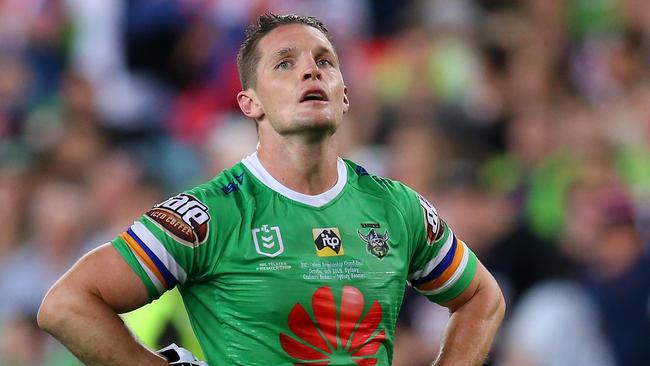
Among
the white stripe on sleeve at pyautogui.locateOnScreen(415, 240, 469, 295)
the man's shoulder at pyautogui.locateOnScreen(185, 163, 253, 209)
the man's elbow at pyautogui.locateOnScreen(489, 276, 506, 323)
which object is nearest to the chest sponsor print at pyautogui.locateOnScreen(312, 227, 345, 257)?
the man's shoulder at pyautogui.locateOnScreen(185, 163, 253, 209)

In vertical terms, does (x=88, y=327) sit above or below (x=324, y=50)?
below

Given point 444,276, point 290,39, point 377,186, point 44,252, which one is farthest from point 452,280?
point 44,252

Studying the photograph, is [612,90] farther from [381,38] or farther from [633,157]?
[381,38]

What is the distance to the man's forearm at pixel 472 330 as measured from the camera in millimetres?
4734

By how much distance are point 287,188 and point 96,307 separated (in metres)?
0.86

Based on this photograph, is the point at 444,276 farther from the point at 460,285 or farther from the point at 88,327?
the point at 88,327

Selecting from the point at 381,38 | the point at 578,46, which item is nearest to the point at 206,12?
the point at 381,38

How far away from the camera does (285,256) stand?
4.21 m

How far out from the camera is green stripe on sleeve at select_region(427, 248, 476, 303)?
15.6 feet

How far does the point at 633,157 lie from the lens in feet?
29.1

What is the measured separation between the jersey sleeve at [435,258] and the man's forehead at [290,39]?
0.71 m

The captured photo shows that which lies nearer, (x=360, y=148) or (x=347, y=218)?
(x=347, y=218)

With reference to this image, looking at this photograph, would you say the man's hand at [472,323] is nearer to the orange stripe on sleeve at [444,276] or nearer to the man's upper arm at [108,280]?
the orange stripe on sleeve at [444,276]

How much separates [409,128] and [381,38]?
1.55 meters
